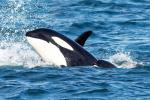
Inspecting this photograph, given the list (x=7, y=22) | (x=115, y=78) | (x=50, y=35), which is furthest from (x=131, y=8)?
(x=115, y=78)

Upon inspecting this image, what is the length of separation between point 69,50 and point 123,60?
5.49ft

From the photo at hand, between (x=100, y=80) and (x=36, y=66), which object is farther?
(x=36, y=66)

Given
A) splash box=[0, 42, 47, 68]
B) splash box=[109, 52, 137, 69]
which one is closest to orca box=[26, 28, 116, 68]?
splash box=[0, 42, 47, 68]

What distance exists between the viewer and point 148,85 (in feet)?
47.9

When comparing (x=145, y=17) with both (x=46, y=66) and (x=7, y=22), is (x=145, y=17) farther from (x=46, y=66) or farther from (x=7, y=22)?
(x=46, y=66)

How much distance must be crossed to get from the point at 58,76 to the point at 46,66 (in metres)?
1.34

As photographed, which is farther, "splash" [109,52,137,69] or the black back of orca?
"splash" [109,52,137,69]

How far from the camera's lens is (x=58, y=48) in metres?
17.1

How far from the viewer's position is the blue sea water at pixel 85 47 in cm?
1412

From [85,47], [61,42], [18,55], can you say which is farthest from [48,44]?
[85,47]

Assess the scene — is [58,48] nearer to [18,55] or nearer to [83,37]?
[83,37]

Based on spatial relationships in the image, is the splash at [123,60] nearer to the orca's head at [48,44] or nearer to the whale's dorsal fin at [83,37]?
the whale's dorsal fin at [83,37]

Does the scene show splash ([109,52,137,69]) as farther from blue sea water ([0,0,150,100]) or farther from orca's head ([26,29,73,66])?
orca's head ([26,29,73,66])

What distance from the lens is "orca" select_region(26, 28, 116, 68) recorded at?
16.7m
